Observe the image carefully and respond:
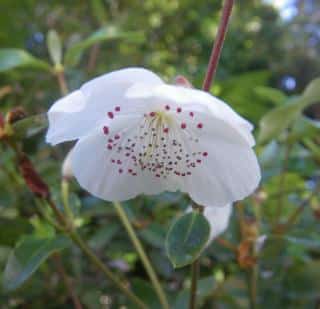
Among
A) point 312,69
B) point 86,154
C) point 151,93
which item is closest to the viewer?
point 151,93

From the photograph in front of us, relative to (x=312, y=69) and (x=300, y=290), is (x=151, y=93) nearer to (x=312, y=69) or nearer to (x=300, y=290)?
(x=300, y=290)

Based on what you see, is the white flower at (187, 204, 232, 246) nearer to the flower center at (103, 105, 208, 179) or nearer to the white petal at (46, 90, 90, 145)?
the flower center at (103, 105, 208, 179)

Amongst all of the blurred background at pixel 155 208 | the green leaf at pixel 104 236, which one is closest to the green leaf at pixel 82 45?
the blurred background at pixel 155 208

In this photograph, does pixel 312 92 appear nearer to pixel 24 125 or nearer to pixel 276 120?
pixel 276 120

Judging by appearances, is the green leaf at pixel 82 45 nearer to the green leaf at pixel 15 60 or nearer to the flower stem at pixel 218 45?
the green leaf at pixel 15 60

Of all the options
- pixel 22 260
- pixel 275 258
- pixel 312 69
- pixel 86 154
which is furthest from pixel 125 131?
pixel 312 69

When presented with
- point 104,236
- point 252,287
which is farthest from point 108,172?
point 104,236

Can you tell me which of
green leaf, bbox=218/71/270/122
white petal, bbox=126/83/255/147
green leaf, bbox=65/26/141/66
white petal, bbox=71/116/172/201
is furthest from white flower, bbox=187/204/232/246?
green leaf, bbox=218/71/270/122
